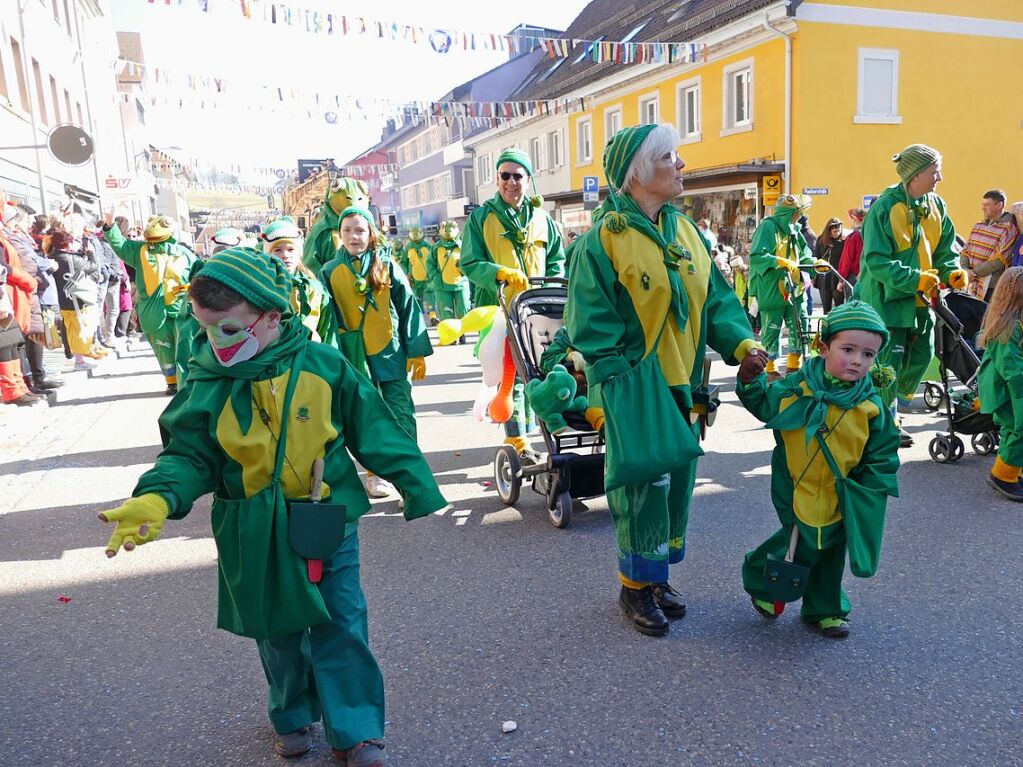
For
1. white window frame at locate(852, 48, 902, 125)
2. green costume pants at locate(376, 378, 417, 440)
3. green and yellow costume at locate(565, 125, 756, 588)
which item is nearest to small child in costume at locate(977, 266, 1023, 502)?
green and yellow costume at locate(565, 125, 756, 588)

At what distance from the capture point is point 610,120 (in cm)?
2941

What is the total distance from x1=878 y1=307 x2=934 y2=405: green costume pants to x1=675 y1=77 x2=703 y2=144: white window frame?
18.8m


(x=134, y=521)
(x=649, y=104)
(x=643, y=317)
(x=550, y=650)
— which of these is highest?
(x=649, y=104)

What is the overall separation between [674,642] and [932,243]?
Answer: 4.33m

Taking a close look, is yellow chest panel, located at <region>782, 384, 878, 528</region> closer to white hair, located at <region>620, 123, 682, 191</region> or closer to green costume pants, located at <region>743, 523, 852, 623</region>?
green costume pants, located at <region>743, 523, 852, 623</region>

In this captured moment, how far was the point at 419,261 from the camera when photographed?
1847 cm

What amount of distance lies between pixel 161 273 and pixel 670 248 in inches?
300

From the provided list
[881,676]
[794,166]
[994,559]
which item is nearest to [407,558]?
[881,676]

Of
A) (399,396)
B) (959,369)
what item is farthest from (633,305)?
(959,369)

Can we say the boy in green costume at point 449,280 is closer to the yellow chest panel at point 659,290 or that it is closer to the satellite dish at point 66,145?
the satellite dish at point 66,145

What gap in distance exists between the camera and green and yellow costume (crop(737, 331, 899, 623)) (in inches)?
136

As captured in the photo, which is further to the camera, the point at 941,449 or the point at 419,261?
the point at 419,261

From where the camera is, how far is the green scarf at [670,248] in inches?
136

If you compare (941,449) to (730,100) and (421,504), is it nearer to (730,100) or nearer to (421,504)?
(421,504)
